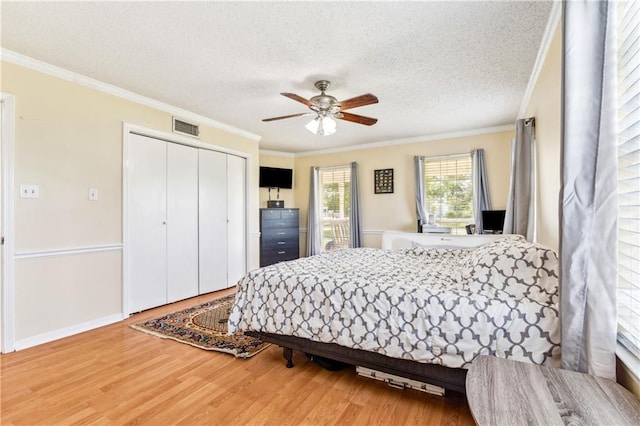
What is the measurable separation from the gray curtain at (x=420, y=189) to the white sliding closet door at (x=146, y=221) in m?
3.75

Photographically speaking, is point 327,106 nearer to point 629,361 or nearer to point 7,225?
point 629,361

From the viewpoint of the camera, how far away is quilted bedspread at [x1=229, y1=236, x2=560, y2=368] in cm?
147

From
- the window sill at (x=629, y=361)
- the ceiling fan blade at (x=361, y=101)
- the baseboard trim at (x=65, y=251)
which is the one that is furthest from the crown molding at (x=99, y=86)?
the window sill at (x=629, y=361)

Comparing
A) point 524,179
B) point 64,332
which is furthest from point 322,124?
point 64,332

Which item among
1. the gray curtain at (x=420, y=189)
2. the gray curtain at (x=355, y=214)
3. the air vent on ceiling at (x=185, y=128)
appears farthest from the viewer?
the gray curtain at (x=355, y=214)

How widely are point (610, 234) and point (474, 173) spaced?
3773 mm

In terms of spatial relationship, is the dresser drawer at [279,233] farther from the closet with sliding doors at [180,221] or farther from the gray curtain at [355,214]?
the gray curtain at [355,214]

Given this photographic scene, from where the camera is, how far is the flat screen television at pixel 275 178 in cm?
580

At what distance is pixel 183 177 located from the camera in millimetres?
3926

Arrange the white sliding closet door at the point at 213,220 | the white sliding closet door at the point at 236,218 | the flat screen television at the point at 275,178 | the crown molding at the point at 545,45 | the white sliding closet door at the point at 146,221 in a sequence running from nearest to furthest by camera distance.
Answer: the crown molding at the point at 545,45
the white sliding closet door at the point at 146,221
the white sliding closet door at the point at 213,220
the white sliding closet door at the point at 236,218
the flat screen television at the point at 275,178

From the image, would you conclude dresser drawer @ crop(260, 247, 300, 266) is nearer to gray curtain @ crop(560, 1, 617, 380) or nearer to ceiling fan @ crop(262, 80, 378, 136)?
ceiling fan @ crop(262, 80, 378, 136)

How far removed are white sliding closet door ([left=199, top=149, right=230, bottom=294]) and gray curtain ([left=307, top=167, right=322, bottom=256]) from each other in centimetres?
198

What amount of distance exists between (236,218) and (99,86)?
92.3 inches

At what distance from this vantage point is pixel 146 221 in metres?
3.52
